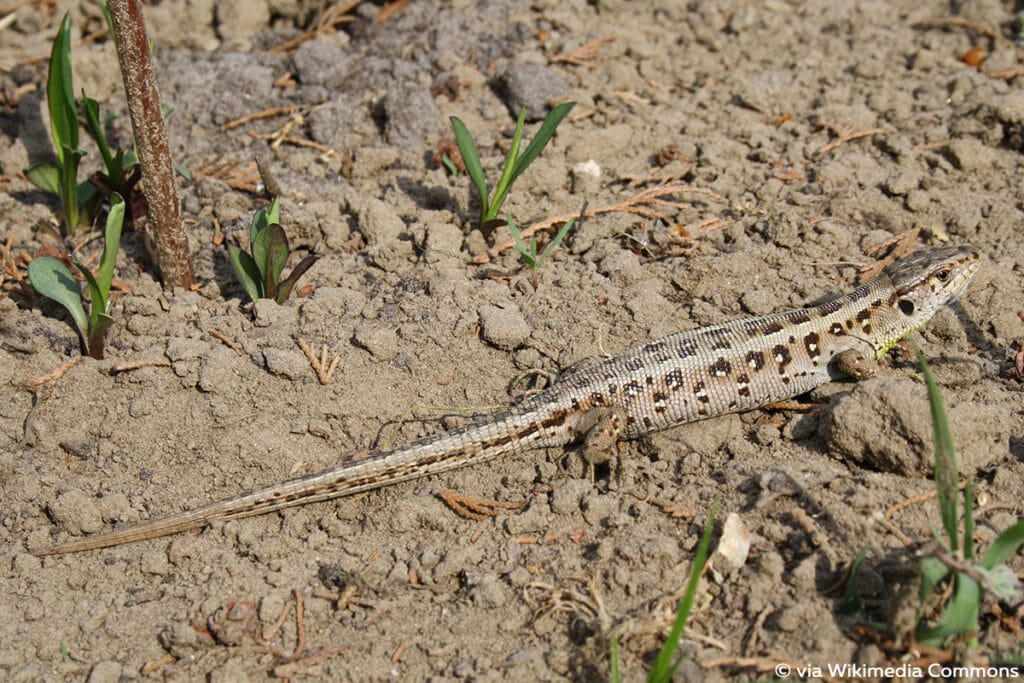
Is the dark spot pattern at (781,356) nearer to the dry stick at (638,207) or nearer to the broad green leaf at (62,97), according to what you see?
the dry stick at (638,207)

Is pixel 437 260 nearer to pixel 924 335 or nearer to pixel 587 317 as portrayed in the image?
pixel 587 317

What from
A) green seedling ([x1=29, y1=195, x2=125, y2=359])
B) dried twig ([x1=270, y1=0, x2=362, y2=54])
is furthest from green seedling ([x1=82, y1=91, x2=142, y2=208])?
dried twig ([x1=270, y1=0, x2=362, y2=54])

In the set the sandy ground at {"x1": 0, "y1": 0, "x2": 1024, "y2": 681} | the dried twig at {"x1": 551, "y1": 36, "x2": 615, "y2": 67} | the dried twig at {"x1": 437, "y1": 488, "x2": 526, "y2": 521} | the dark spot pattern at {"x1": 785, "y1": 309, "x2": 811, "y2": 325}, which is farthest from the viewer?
the dried twig at {"x1": 551, "y1": 36, "x2": 615, "y2": 67}

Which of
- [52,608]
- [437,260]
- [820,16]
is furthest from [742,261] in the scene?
[52,608]

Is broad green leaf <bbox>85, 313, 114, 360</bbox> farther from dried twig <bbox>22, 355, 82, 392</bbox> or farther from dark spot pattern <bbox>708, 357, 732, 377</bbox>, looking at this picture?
dark spot pattern <bbox>708, 357, 732, 377</bbox>

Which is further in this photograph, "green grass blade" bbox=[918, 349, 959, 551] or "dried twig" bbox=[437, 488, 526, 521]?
"dried twig" bbox=[437, 488, 526, 521]

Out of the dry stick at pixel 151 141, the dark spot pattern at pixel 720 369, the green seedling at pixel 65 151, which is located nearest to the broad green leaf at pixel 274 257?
the dry stick at pixel 151 141
